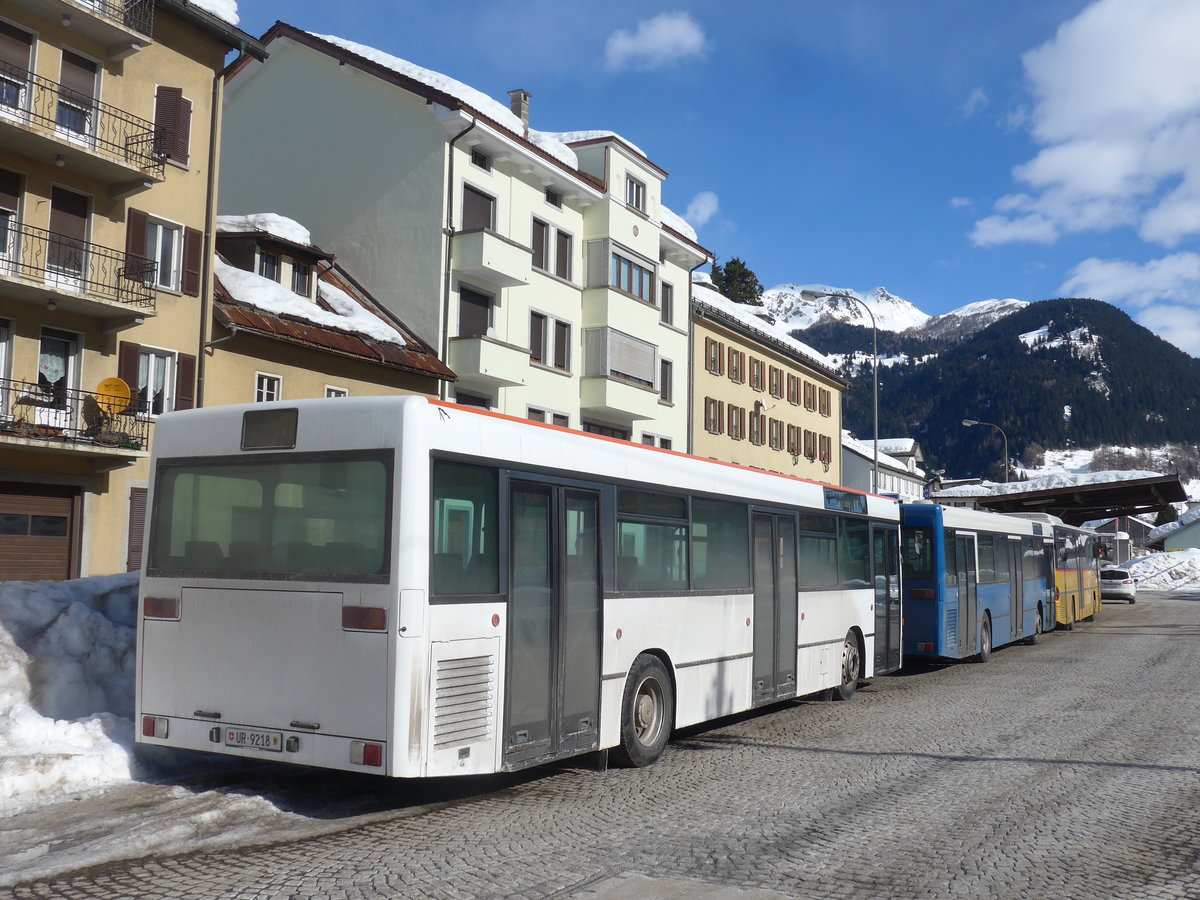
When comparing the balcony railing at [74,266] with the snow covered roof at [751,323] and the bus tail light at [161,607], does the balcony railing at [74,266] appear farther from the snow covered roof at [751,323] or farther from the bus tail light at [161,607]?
the snow covered roof at [751,323]

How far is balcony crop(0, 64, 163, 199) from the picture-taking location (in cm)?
2241

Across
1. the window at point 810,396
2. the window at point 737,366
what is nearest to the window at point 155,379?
the window at point 737,366

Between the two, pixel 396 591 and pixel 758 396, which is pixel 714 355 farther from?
pixel 396 591

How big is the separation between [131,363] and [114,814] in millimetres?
18451

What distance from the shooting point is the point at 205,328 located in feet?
84.0

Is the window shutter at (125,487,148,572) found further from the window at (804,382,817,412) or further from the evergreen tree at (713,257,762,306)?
the evergreen tree at (713,257,762,306)

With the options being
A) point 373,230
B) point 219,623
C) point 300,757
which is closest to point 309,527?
point 219,623

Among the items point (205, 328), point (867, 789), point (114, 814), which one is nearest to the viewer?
point (114, 814)

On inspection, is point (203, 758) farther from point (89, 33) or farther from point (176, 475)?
point (89, 33)

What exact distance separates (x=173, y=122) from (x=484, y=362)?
9.97 metres

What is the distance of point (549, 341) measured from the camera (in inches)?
1419

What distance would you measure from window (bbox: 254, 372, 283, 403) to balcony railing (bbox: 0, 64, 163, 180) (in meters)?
4.83

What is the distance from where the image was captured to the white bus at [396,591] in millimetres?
7609

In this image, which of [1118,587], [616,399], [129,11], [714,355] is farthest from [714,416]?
[129,11]
